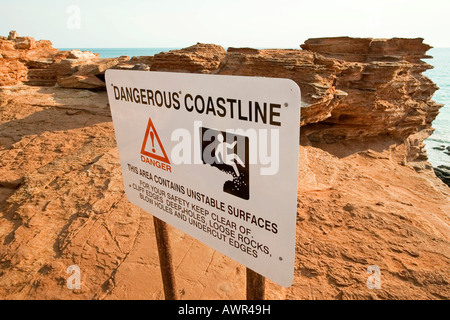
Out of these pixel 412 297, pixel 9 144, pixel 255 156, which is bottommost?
pixel 412 297

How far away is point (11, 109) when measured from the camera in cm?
991

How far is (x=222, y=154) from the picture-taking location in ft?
5.64

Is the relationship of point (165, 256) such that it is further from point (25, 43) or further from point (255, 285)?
point (25, 43)

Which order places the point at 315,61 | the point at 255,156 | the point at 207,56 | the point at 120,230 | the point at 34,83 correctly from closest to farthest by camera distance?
1. the point at 255,156
2. the point at 120,230
3. the point at 315,61
4. the point at 207,56
5. the point at 34,83

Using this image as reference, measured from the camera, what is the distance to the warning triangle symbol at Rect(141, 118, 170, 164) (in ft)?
6.95

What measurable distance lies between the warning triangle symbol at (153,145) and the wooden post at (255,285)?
96cm

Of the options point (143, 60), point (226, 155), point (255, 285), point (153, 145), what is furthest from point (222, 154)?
point (143, 60)

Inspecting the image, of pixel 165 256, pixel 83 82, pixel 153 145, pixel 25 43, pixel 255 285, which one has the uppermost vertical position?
pixel 25 43

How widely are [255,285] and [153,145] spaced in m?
1.21

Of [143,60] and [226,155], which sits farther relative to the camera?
[143,60]

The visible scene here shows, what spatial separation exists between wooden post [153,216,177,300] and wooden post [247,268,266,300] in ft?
3.04
